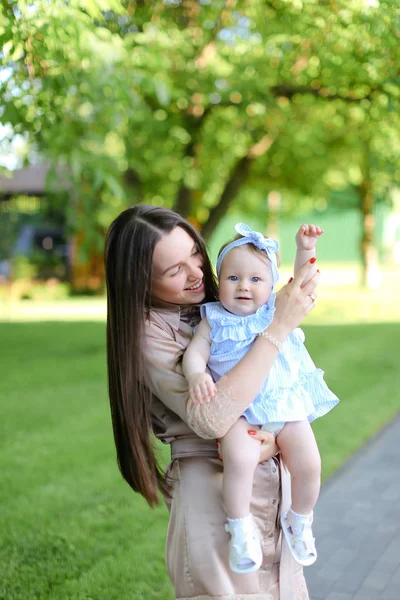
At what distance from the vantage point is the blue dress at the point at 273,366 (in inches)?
86.8

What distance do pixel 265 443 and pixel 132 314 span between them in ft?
1.75

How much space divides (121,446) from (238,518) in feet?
1.48

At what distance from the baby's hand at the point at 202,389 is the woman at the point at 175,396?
9 cm

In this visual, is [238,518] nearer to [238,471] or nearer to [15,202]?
[238,471]

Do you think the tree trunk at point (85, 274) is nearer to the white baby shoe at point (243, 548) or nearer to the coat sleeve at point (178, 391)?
the coat sleeve at point (178, 391)

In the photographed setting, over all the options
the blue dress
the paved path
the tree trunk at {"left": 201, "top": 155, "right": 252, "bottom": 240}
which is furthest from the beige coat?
the tree trunk at {"left": 201, "top": 155, "right": 252, "bottom": 240}

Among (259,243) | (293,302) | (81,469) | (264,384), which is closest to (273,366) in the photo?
(264,384)

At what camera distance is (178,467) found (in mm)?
2363

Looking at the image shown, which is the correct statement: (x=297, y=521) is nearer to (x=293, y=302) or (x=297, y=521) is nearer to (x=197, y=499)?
(x=197, y=499)

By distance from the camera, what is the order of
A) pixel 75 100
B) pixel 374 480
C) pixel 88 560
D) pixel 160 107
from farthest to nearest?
pixel 160 107
pixel 75 100
pixel 374 480
pixel 88 560

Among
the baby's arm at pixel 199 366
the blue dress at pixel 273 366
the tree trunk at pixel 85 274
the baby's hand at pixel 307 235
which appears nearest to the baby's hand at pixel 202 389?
the baby's arm at pixel 199 366

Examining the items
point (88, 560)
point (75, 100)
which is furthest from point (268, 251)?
point (75, 100)

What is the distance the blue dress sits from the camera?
2205 millimetres

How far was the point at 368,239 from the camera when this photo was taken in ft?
75.0
